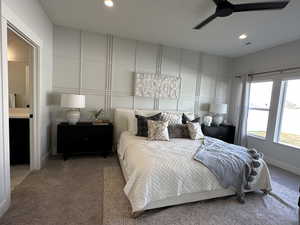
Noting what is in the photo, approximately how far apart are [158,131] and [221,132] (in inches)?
88.6

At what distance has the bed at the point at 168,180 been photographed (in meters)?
1.67

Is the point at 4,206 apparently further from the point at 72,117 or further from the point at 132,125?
the point at 132,125

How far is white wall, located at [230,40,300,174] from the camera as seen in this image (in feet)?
10.6

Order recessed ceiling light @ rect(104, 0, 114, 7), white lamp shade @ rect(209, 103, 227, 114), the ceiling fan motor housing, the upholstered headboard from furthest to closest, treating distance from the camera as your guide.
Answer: white lamp shade @ rect(209, 103, 227, 114) → the upholstered headboard → recessed ceiling light @ rect(104, 0, 114, 7) → the ceiling fan motor housing

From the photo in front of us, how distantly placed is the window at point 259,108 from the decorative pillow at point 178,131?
2236 millimetres

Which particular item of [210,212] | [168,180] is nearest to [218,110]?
[210,212]

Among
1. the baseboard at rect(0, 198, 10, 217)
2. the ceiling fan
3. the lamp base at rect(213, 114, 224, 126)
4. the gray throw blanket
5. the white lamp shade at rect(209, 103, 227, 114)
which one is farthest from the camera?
the lamp base at rect(213, 114, 224, 126)

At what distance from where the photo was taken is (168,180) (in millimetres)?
1747

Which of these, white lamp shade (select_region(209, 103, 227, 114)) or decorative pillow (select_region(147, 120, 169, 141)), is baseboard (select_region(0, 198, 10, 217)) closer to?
decorative pillow (select_region(147, 120, 169, 141))

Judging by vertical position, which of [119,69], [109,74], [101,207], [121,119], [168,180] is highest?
[119,69]

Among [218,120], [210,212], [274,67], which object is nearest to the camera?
[210,212]

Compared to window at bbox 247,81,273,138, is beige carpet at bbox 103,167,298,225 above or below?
below

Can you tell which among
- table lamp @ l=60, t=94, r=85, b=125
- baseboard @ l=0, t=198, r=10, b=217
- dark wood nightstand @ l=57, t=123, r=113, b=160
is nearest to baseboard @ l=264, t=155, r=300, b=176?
dark wood nightstand @ l=57, t=123, r=113, b=160

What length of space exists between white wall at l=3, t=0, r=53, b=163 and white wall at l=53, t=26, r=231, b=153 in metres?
0.23
